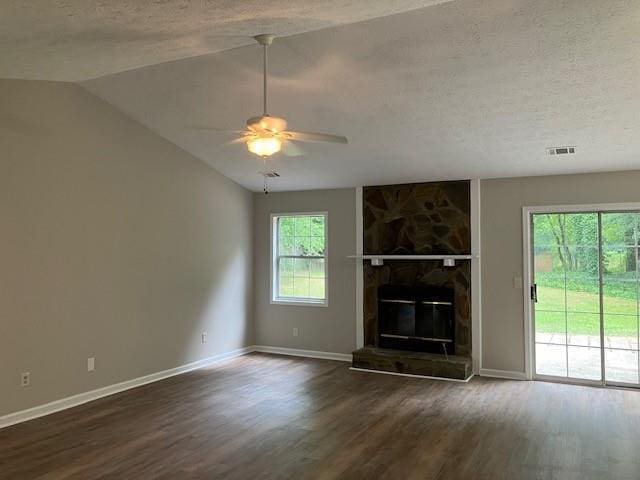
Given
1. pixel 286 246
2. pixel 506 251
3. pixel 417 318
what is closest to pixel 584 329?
pixel 506 251

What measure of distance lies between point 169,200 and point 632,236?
534cm

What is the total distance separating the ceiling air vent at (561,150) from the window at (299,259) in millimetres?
3189

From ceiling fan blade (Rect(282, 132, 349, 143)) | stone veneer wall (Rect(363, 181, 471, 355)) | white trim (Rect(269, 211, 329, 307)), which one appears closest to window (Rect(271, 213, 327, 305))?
white trim (Rect(269, 211, 329, 307))

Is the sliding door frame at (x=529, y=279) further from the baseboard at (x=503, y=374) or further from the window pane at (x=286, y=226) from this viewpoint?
the window pane at (x=286, y=226)

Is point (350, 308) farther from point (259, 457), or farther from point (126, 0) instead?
point (126, 0)

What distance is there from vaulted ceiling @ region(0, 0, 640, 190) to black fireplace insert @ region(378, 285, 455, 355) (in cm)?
158

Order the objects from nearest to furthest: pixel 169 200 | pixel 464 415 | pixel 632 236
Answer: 1. pixel 464 415
2. pixel 632 236
3. pixel 169 200

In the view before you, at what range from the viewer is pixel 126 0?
2.64m

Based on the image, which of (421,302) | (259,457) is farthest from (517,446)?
(421,302)

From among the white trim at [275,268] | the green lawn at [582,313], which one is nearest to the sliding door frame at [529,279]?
the green lawn at [582,313]

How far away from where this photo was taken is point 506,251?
620 cm

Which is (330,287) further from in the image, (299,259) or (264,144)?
(264,144)

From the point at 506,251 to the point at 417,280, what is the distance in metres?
1.17

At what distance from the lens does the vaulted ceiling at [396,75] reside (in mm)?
3191
